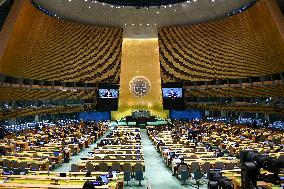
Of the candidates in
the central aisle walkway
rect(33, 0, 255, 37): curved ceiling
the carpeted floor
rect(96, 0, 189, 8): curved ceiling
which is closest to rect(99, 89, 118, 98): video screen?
rect(33, 0, 255, 37): curved ceiling

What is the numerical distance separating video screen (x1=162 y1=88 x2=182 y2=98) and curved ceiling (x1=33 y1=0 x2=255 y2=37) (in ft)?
32.7

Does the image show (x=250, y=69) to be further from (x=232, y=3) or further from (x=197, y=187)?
(x=197, y=187)

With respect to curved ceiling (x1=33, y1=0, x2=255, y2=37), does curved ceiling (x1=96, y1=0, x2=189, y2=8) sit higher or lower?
higher

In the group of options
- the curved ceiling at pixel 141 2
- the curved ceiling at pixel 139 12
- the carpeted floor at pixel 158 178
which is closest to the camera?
the carpeted floor at pixel 158 178

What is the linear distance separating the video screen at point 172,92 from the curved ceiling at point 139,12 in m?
9.97

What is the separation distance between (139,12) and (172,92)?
509 inches

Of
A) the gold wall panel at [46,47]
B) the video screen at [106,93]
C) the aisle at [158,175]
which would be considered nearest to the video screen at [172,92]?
the video screen at [106,93]

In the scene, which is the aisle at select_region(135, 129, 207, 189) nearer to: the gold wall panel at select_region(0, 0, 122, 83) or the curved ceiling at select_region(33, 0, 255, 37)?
the gold wall panel at select_region(0, 0, 122, 83)

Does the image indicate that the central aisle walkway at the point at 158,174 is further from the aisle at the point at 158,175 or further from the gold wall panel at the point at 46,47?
the gold wall panel at the point at 46,47

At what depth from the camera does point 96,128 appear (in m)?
35.4

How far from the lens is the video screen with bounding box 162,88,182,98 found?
49250 millimetres

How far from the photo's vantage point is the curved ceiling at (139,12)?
39750 millimetres

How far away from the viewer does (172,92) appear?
49.4 metres

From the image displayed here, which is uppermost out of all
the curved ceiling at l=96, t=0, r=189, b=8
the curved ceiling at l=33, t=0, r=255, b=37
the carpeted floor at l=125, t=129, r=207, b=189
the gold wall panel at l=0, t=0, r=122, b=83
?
the curved ceiling at l=96, t=0, r=189, b=8
